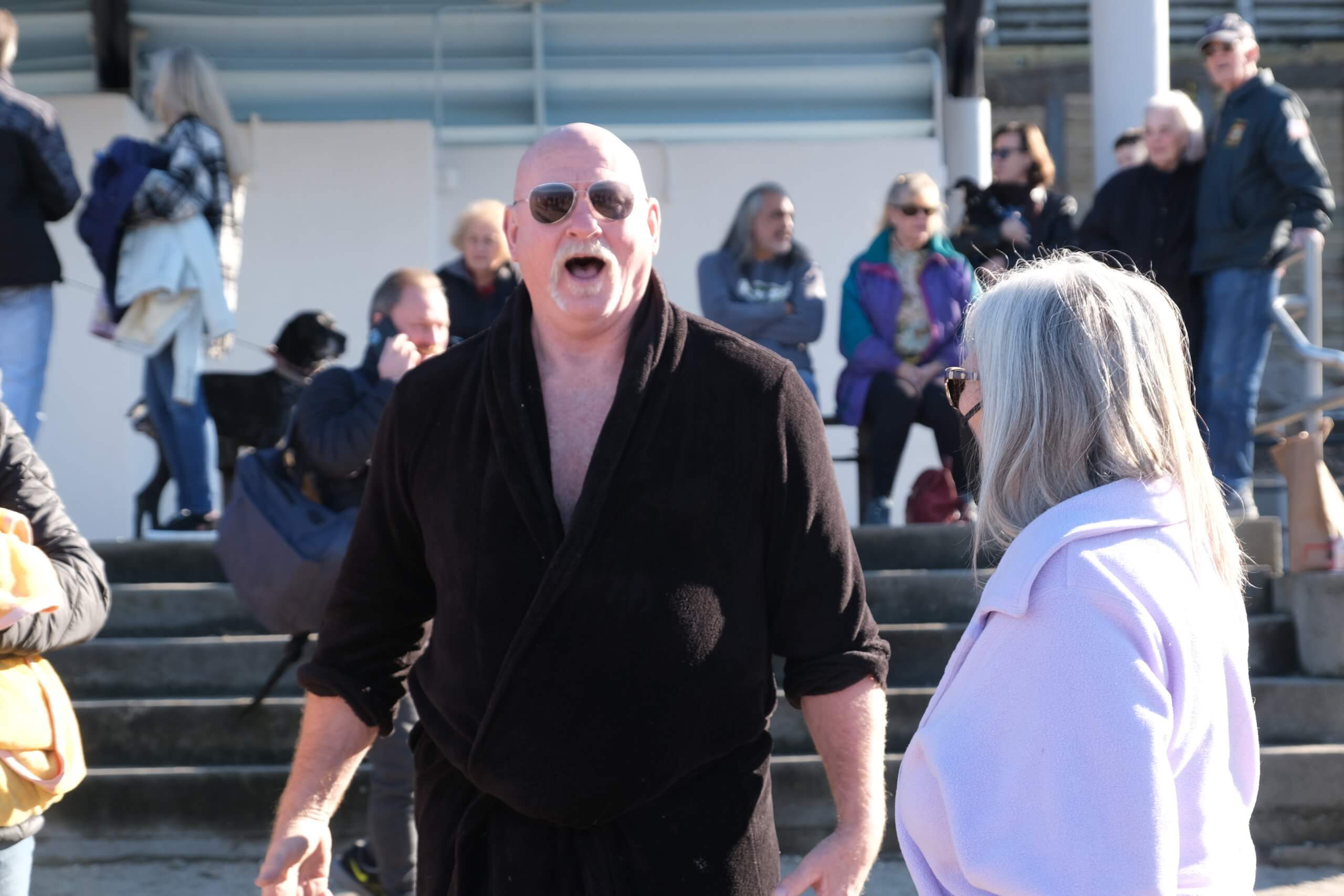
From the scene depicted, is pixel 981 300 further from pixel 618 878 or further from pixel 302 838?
Result: pixel 302 838

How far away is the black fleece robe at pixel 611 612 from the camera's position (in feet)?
8.07

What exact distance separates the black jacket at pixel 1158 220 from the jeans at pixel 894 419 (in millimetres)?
970

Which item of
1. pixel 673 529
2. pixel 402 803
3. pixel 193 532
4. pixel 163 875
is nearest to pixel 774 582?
pixel 673 529

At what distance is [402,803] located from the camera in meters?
4.24

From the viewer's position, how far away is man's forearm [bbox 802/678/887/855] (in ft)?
8.50

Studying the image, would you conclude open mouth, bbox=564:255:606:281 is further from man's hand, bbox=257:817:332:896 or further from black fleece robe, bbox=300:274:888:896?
man's hand, bbox=257:817:332:896

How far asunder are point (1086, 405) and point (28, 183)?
17.8ft

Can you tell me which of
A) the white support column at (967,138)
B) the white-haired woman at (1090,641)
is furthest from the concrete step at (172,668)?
the white support column at (967,138)

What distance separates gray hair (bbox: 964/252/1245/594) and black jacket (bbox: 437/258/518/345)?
15.4 ft

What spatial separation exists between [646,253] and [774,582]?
0.62 m

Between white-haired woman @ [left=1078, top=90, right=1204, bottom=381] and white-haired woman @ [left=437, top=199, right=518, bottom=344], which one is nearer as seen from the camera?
white-haired woman @ [left=437, top=199, right=518, bottom=344]

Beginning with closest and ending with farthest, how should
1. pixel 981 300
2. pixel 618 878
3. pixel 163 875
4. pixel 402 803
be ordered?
pixel 981 300, pixel 618 878, pixel 402 803, pixel 163 875

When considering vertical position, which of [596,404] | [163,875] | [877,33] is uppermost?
[877,33]

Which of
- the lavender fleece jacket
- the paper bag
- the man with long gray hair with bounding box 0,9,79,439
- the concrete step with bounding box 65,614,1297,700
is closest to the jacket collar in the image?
the lavender fleece jacket
